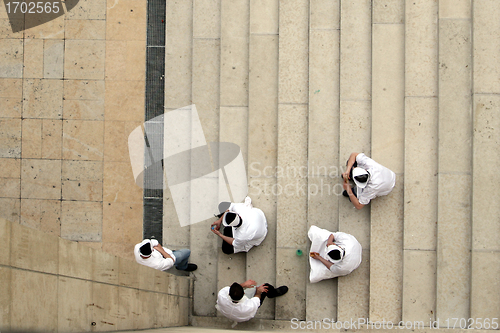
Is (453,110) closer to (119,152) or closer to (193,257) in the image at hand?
(193,257)

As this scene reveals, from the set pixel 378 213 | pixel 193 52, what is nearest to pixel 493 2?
pixel 378 213

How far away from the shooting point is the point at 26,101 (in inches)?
259

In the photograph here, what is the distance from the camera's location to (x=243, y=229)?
5602 mm

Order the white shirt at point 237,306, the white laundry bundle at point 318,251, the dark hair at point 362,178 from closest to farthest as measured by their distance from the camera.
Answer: the white shirt at point 237,306
the dark hair at point 362,178
the white laundry bundle at point 318,251

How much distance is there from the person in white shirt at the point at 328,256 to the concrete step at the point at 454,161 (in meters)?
1.37

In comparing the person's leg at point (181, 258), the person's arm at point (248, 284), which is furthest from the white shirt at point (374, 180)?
the person's leg at point (181, 258)

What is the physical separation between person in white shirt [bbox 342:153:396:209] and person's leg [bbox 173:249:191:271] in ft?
9.14

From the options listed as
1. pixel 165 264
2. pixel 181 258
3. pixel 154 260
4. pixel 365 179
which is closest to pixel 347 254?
pixel 365 179

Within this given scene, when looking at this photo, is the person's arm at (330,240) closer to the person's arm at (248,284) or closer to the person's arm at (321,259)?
the person's arm at (321,259)

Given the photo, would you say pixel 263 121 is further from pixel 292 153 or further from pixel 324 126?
pixel 324 126

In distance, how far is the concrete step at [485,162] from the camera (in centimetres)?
558

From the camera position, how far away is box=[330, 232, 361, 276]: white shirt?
5438 millimetres

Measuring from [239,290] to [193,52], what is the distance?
3.93m

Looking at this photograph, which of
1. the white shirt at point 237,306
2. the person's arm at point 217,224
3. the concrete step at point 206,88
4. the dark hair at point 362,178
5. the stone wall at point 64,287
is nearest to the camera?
the stone wall at point 64,287
